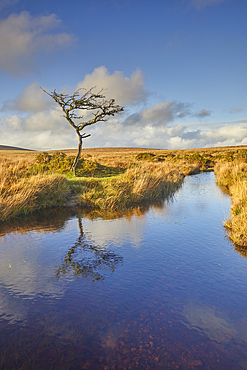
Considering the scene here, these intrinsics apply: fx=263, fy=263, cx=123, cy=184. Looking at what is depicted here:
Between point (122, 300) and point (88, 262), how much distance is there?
7.36 feet

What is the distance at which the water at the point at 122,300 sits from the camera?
4.34 metres

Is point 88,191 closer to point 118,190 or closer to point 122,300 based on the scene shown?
point 118,190

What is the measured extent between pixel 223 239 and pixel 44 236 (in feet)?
22.5

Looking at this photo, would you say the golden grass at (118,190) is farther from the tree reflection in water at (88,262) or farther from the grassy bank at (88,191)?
the tree reflection in water at (88,262)

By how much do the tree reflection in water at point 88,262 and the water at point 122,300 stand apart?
0.09 ft

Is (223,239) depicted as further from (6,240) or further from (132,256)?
(6,240)

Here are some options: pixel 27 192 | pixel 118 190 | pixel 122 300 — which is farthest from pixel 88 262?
pixel 118 190

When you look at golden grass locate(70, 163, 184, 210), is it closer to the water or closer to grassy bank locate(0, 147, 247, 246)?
grassy bank locate(0, 147, 247, 246)

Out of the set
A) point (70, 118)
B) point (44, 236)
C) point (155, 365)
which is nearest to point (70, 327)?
point (155, 365)

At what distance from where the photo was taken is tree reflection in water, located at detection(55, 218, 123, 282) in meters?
7.10

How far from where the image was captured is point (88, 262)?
7.80 metres

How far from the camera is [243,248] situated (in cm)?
906

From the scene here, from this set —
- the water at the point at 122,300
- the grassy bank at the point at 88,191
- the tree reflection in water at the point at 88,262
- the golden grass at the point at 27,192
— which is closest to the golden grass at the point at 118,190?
the grassy bank at the point at 88,191

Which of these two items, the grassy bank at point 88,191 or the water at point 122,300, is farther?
the grassy bank at point 88,191
